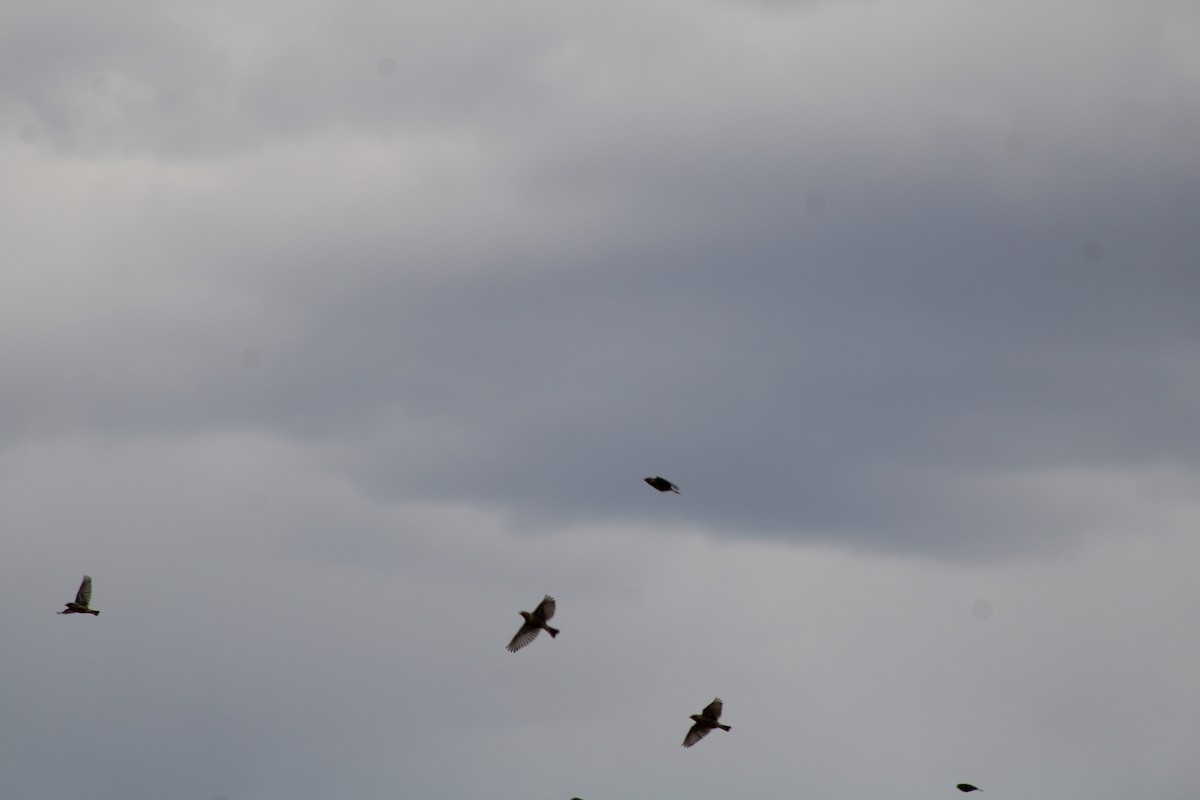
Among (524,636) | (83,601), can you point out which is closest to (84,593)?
(83,601)

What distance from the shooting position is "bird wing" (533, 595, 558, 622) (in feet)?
471

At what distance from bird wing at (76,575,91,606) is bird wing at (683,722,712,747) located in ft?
118

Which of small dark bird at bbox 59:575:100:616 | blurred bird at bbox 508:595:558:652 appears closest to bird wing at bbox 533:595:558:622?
blurred bird at bbox 508:595:558:652

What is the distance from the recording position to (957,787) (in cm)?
15225

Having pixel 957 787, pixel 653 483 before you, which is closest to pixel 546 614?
pixel 653 483

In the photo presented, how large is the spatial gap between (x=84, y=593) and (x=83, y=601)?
33.8 inches

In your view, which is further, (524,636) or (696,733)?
(696,733)

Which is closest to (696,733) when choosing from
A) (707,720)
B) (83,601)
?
(707,720)

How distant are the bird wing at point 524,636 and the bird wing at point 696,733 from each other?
430 inches

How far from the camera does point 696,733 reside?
151 meters

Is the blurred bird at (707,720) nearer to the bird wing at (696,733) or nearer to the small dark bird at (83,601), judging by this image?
the bird wing at (696,733)

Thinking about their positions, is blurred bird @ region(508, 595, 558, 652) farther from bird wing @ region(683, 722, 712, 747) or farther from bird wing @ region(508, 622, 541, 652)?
bird wing @ region(683, 722, 712, 747)

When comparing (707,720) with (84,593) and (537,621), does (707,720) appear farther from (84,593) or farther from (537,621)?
(84,593)

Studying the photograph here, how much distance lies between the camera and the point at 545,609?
144000 mm
